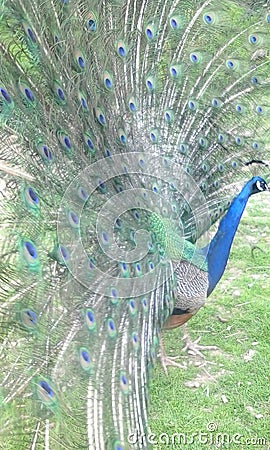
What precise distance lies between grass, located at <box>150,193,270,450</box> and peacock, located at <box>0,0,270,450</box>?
0.39 metres

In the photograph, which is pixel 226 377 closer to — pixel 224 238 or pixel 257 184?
pixel 224 238

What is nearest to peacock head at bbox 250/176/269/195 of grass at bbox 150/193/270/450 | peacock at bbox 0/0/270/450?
peacock at bbox 0/0/270/450

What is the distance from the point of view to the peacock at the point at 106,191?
1.76 m

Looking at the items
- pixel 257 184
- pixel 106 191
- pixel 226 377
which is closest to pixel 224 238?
pixel 257 184

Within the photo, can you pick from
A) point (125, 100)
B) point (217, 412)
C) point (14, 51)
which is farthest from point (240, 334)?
point (14, 51)

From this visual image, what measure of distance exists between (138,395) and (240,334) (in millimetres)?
1490

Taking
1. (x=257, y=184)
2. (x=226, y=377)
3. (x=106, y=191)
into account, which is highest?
(x=257, y=184)

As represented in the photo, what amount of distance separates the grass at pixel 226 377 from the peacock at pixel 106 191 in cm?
39

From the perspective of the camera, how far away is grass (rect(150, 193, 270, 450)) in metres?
2.61

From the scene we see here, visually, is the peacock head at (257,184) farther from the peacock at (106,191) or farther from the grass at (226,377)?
the grass at (226,377)

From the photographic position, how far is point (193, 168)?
299 centimetres

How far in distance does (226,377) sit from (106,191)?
122cm

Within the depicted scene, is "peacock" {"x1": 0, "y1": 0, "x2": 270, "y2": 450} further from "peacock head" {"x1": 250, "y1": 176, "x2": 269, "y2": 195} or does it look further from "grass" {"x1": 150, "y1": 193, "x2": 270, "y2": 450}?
"grass" {"x1": 150, "y1": 193, "x2": 270, "y2": 450}

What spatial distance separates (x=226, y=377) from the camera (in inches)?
115
